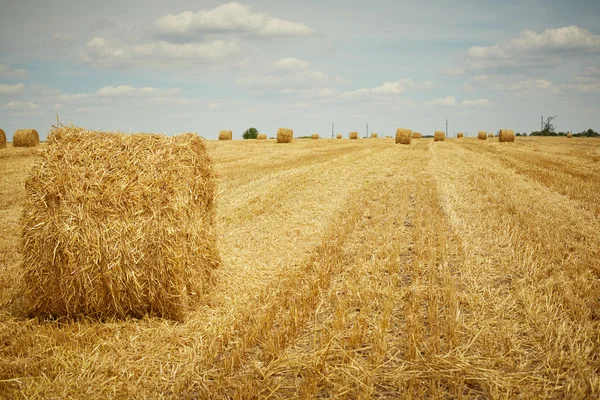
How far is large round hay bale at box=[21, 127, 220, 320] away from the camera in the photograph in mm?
4684

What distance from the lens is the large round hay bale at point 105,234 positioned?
4684mm

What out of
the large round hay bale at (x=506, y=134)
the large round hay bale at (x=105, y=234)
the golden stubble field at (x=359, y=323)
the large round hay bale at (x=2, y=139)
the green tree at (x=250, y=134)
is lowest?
the golden stubble field at (x=359, y=323)

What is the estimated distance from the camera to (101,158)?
16.7 ft

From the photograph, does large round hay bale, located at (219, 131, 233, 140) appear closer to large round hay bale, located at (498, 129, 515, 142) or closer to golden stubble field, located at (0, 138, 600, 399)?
large round hay bale, located at (498, 129, 515, 142)

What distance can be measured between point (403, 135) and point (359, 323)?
106 feet

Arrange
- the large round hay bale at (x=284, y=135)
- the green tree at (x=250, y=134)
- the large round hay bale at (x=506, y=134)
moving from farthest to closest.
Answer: the green tree at (x=250, y=134)
the large round hay bale at (x=506, y=134)
the large round hay bale at (x=284, y=135)

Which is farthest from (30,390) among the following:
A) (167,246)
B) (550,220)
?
(550,220)

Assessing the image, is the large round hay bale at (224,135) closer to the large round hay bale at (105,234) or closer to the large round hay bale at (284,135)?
the large round hay bale at (284,135)

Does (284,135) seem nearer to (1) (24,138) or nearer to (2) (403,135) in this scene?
(2) (403,135)

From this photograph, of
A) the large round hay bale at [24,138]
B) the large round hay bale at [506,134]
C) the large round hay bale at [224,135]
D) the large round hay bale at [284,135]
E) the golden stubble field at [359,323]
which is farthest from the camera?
the large round hay bale at [506,134]

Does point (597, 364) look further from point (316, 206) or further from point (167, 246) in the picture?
point (316, 206)

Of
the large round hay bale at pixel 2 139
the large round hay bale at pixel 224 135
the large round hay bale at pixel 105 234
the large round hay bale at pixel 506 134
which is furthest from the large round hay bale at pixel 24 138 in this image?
the large round hay bale at pixel 506 134

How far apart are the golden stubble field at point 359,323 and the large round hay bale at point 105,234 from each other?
278mm

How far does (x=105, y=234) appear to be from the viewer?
4703 mm
